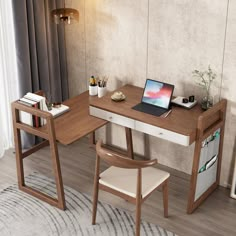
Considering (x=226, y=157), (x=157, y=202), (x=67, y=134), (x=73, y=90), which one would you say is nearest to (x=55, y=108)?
(x=67, y=134)

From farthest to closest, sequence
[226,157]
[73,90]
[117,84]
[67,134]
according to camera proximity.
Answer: [73,90] < [117,84] < [226,157] < [67,134]

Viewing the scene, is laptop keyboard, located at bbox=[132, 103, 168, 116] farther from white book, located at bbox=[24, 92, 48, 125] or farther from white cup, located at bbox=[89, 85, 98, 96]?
white book, located at bbox=[24, 92, 48, 125]

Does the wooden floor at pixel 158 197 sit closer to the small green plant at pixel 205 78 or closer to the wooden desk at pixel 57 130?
the wooden desk at pixel 57 130

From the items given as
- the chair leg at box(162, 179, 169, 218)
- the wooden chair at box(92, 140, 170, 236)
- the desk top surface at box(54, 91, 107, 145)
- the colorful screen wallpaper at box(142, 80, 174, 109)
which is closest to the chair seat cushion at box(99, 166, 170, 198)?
the wooden chair at box(92, 140, 170, 236)

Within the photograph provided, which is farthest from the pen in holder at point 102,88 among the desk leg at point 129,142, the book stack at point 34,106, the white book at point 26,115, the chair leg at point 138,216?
the chair leg at point 138,216

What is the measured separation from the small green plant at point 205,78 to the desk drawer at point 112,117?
66 centimetres

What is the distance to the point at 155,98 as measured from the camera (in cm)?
407

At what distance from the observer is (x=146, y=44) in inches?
167

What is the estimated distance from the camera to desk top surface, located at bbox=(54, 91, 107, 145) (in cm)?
381

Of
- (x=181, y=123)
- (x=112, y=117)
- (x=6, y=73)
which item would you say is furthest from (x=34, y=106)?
(x=181, y=123)

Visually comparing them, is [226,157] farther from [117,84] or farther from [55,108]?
[55,108]

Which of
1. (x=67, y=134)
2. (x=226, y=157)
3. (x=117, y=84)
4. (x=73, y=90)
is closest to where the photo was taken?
(x=67, y=134)

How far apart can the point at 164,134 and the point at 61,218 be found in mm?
1034

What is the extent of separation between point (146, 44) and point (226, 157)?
45.8 inches
